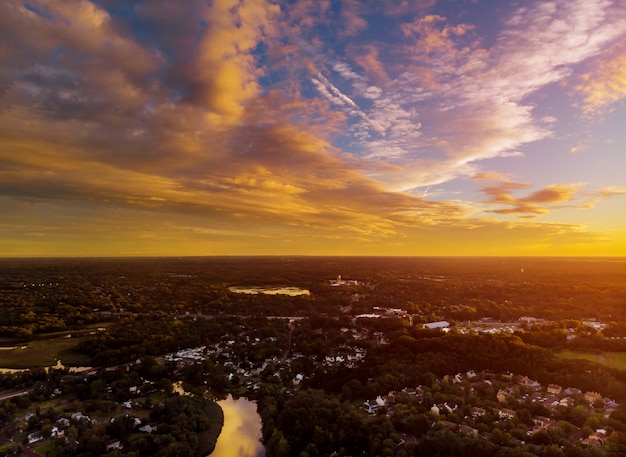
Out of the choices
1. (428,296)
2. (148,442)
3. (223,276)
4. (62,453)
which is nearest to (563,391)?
(148,442)

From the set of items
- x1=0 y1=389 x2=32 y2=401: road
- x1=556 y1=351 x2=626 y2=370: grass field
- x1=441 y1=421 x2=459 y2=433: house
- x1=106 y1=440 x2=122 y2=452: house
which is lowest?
x1=106 y1=440 x2=122 y2=452: house

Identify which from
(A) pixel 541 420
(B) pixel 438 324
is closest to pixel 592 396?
(A) pixel 541 420

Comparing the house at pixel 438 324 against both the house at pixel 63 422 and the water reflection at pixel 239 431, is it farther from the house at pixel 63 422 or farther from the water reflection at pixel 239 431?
the house at pixel 63 422

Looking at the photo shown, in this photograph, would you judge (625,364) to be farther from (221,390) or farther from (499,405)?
(221,390)

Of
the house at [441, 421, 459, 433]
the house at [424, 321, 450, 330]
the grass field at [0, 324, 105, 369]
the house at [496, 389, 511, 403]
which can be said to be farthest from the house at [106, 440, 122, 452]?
the house at [424, 321, 450, 330]

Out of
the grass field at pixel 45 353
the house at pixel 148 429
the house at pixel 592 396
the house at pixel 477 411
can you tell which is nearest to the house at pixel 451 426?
the house at pixel 477 411

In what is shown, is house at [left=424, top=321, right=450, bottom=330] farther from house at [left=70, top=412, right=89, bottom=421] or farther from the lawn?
the lawn

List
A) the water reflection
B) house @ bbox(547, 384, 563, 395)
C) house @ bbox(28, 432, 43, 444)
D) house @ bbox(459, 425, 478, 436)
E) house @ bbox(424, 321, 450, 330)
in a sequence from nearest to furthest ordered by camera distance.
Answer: house @ bbox(459, 425, 478, 436), house @ bbox(28, 432, 43, 444), the water reflection, house @ bbox(547, 384, 563, 395), house @ bbox(424, 321, 450, 330)
